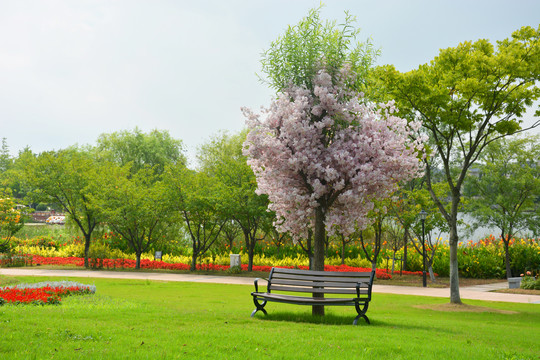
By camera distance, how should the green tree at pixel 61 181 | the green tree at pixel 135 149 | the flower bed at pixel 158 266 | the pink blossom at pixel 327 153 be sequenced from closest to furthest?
the pink blossom at pixel 327 153
the flower bed at pixel 158 266
the green tree at pixel 61 181
the green tree at pixel 135 149

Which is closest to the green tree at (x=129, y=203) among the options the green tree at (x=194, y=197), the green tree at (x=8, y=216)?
the green tree at (x=194, y=197)

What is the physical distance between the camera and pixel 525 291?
17359 millimetres

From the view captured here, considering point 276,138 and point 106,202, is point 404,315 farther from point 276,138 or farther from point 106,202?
point 106,202

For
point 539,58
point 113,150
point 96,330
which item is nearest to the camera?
point 96,330

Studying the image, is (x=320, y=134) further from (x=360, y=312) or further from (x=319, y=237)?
(x=360, y=312)

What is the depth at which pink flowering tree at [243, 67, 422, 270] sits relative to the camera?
8930 mm

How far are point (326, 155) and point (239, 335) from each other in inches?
156

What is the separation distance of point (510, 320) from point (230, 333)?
23.3 feet

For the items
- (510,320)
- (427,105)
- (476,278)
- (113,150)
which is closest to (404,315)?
(510,320)

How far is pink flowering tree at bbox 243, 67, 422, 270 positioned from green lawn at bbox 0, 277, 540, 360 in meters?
2.14

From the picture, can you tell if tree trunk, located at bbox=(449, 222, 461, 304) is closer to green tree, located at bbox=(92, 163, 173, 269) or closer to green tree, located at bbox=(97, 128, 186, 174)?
green tree, located at bbox=(92, 163, 173, 269)

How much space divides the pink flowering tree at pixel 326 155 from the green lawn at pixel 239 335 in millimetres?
2140

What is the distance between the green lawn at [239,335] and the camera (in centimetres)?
566

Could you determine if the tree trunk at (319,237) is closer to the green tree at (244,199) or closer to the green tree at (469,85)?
the green tree at (469,85)
